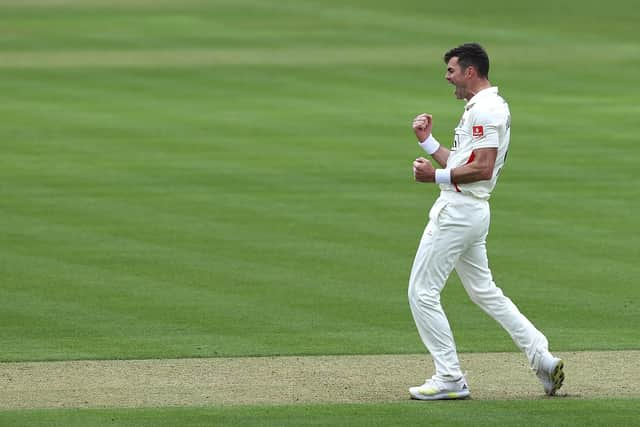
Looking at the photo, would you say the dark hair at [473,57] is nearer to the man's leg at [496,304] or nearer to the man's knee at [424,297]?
the man's leg at [496,304]

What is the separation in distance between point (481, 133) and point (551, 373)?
5.14 ft

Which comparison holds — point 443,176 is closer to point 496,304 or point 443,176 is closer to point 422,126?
point 422,126

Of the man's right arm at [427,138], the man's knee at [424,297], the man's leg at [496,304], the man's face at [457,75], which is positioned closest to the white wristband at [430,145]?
the man's right arm at [427,138]

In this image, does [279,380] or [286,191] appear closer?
[279,380]

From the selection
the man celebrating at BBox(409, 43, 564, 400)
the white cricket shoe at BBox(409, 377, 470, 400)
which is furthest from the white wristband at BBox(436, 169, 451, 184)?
the white cricket shoe at BBox(409, 377, 470, 400)

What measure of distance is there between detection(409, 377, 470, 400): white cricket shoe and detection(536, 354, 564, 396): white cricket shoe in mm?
488

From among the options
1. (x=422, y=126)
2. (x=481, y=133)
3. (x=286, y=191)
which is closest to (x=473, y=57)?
(x=481, y=133)

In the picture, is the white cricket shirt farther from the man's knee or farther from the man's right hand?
the man's knee

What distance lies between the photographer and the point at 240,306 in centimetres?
1326

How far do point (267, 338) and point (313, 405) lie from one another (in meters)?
2.54

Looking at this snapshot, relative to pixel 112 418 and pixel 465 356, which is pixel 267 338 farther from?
pixel 112 418

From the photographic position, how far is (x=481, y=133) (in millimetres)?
9375

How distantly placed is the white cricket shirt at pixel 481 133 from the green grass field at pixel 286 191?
136 cm

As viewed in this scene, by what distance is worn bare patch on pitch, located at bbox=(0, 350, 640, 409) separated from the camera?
953 centimetres
